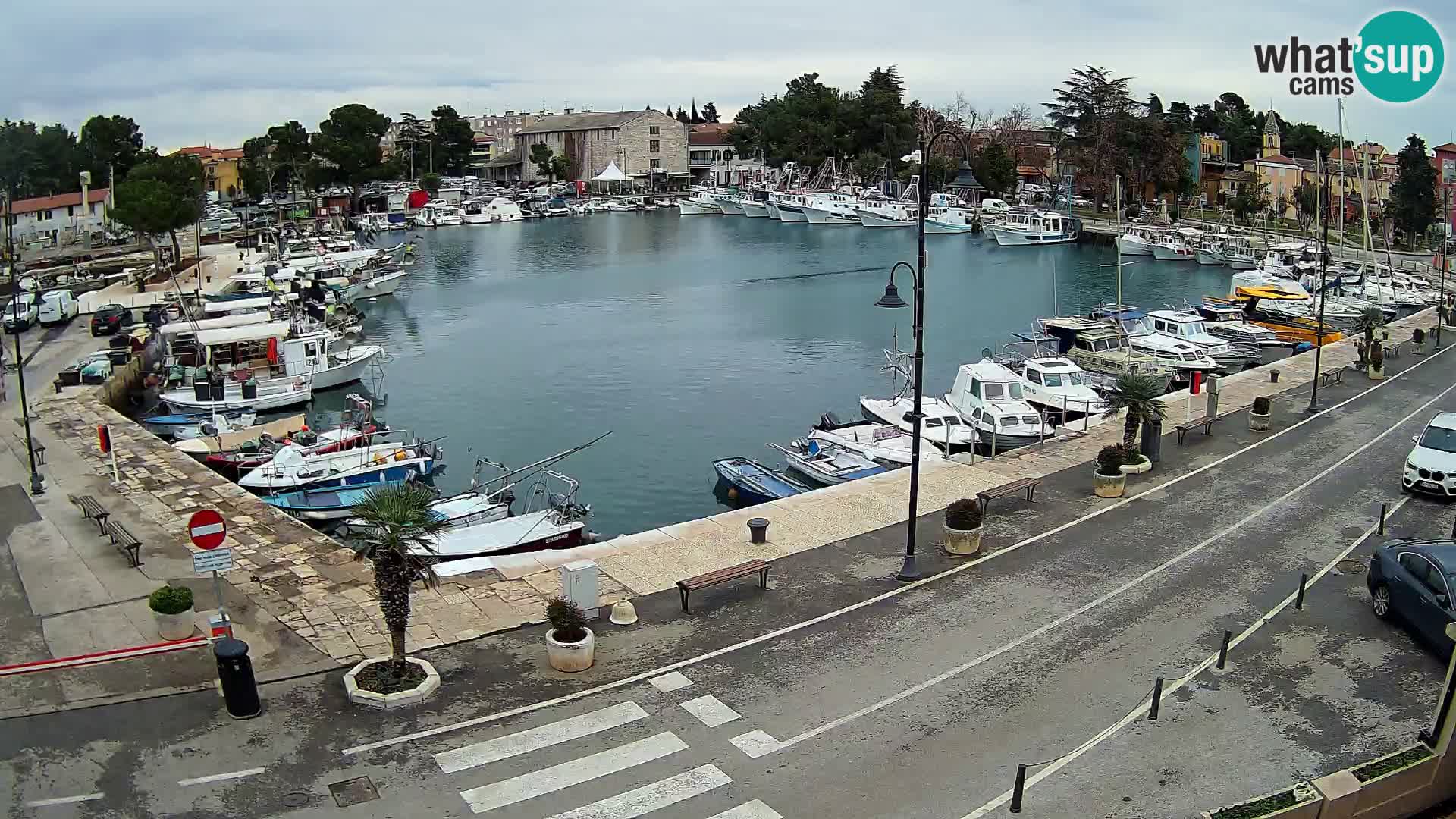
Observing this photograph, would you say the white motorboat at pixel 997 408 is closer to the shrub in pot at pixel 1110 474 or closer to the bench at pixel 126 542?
the shrub in pot at pixel 1110 474

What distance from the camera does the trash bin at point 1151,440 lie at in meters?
27.0

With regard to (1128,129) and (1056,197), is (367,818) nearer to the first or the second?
(1128,129)

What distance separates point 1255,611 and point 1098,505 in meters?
5.87

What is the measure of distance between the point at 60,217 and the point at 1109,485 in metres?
100

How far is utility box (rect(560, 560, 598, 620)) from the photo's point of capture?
17.8m

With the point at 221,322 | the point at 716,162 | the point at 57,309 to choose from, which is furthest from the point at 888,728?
the point at 716,162

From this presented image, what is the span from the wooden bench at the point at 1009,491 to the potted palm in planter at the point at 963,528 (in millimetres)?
2645

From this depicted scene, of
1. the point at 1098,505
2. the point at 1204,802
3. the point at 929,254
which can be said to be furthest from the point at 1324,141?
the point at 1204,802

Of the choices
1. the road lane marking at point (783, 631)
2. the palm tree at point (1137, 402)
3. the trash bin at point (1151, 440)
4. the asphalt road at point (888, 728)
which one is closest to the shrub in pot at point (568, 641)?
the road lane marking at point (783, 631)

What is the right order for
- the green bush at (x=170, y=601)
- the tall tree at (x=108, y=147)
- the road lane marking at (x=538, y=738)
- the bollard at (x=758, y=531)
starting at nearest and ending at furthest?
1. the road lane marking at (x=538, y=738)
2. the green bush at (x=170, y=601)
3. the bollard at (x=758, y=531)
4. the tall tree at (x=108, y=147)

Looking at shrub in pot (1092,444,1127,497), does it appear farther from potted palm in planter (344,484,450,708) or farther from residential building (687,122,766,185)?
residential building (687,122,766,185)

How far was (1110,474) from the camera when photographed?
24.4 meters

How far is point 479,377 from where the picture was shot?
176 ft

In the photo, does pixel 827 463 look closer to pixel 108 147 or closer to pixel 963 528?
pixel 963 528
